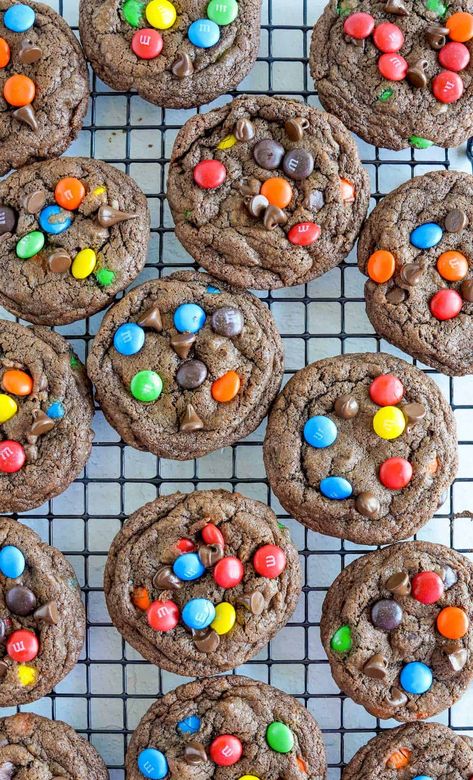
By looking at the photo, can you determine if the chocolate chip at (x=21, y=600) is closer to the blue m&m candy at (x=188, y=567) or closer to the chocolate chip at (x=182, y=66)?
the blue m&m candy at (x=188, y=567)

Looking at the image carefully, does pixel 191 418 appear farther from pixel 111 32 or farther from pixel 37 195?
pixel 111 32

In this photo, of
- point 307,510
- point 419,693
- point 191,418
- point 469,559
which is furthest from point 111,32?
point 419,693

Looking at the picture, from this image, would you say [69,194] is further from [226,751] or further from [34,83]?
[226,751]

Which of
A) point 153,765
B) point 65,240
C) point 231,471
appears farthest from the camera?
point 231,471

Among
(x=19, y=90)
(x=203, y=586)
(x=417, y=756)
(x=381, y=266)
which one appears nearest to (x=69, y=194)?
(x=19, y=90)

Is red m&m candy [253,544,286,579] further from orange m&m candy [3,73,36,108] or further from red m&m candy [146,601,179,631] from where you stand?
orange m&m candy [3,73,36,108]

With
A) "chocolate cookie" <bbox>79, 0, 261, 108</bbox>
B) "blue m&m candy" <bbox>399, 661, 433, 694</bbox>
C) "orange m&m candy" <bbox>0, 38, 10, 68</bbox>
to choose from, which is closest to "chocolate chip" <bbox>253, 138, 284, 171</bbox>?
"chocolate cookie" <bbox>79, 0, 261, 108</bbox>
